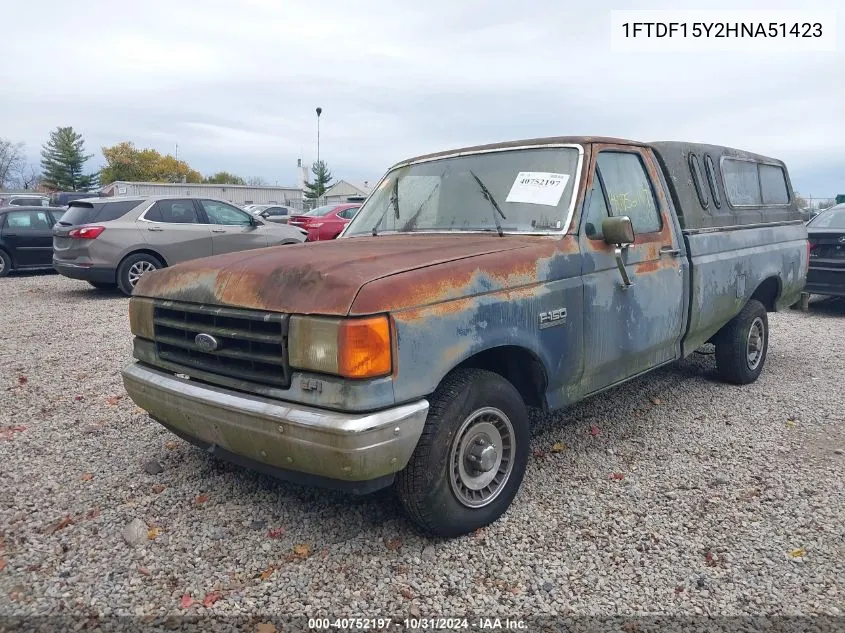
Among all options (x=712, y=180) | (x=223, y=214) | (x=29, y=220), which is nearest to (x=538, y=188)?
(x=712, y=180)

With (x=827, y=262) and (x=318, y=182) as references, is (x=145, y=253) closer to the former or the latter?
(x=827, y=262)

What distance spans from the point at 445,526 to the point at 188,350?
60.7 inches

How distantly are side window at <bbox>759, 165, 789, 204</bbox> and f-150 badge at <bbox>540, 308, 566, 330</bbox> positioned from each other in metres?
3.61

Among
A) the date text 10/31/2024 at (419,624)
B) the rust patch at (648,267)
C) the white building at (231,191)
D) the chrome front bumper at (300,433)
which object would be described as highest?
the white building at (231,191)

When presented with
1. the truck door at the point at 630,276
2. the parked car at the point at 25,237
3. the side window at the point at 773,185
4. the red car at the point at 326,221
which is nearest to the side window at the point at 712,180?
the truck door at the point at 630,276

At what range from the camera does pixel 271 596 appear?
8.67 ft

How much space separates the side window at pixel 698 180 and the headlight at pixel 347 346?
3.37 metres

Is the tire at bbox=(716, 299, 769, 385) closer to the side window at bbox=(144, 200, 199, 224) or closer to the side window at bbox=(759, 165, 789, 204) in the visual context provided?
the side window at bbox=(759, 165, 789, 204)

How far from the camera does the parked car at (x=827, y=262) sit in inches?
354

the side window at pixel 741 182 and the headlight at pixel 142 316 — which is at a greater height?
the side window at pixel 741 182

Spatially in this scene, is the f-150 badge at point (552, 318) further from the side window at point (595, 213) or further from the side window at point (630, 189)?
the side window at point (630, 189)

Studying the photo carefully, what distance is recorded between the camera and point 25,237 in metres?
13.4

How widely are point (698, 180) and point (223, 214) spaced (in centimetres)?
832

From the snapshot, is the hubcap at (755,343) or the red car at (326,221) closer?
the hubcap at (755,343)
